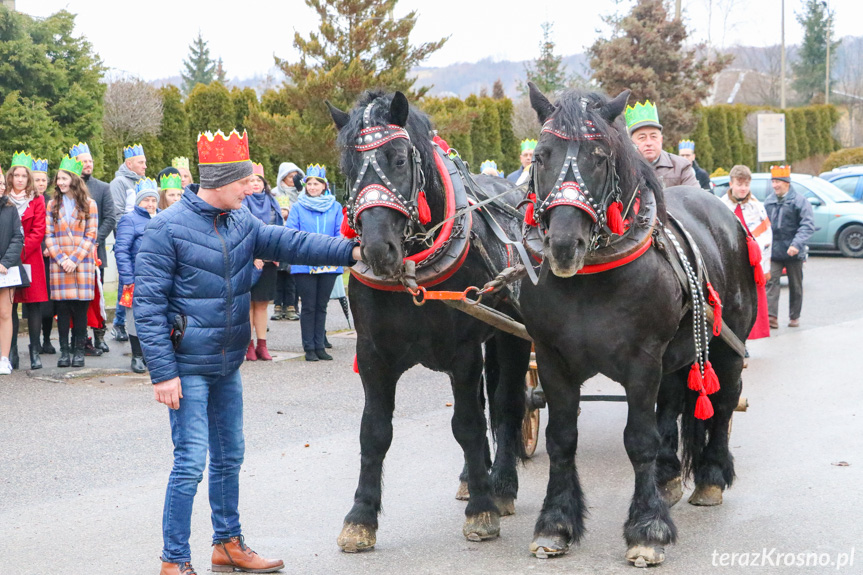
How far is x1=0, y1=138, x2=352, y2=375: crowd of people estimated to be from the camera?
9477 millimetres

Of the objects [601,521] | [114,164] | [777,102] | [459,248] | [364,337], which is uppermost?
[777,102]

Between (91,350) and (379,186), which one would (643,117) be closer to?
(379,186)

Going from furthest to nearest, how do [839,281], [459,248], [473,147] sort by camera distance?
[473,147], [839,281], [459,248]

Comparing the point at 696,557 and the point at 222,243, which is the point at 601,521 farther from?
the point at 222,243

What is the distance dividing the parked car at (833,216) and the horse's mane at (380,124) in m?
17.0

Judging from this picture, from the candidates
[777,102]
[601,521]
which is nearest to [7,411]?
[601,521]

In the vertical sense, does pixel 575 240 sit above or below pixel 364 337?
above

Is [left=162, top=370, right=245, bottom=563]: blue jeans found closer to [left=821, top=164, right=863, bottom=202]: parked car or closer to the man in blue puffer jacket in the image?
the man in blue puffer jacket

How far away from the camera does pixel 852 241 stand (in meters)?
20.6

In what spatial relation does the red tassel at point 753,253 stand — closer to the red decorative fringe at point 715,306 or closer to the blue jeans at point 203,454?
the red decorative fringe at point 715,306

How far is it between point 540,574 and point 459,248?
158 cm

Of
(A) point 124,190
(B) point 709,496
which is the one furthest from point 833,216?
(B) point 709,496

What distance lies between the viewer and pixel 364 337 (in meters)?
4.79

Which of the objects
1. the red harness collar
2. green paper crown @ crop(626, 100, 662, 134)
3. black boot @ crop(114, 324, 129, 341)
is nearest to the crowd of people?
black boot @ crop(114, 324, 129, 341)
